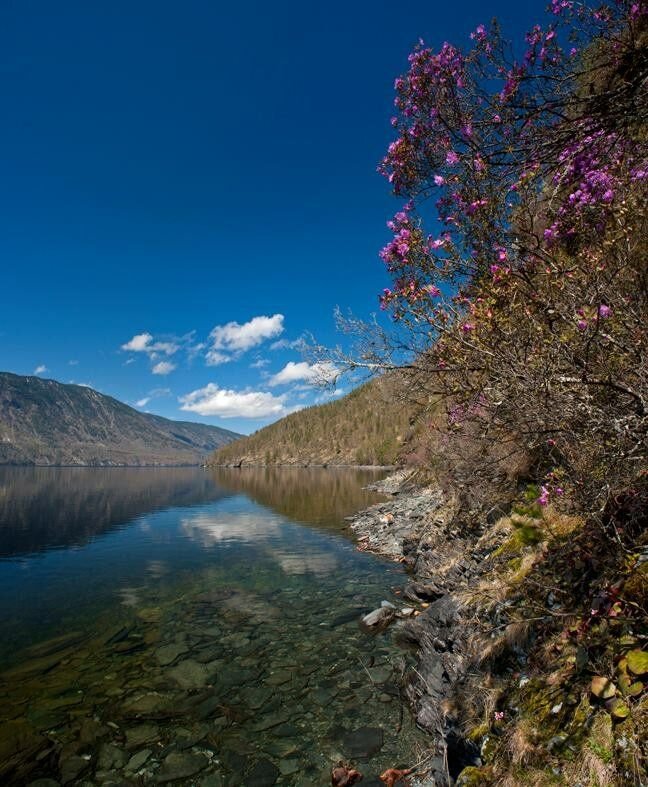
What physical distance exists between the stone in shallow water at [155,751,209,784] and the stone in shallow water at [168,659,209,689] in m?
2.45

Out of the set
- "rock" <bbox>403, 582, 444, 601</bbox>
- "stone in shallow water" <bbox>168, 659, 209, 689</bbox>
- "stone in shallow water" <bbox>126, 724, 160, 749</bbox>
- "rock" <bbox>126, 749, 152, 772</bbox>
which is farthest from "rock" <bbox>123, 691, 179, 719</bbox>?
"rock" <bbox>403, 582, 444, 601</bbox>

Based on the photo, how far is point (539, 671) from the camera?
5.32 m

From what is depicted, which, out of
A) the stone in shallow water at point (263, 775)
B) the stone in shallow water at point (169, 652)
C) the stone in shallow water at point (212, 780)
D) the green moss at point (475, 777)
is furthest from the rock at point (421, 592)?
the green moss at point (475, 777)

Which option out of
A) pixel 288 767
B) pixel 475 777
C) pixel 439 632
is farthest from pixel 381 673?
pixel 475 777

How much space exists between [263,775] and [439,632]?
458 centimetres

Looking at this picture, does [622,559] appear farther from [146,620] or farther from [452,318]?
[146,620]

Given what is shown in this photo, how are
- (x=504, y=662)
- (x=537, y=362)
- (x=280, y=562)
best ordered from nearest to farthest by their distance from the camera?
(x=537, y=362) < (x=504, y=662) < (x=280, y=562)

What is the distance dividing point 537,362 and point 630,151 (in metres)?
3.52


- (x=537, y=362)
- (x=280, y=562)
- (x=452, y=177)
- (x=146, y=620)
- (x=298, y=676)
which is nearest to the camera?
(x=537, y=362)

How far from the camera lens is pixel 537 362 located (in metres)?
4.72

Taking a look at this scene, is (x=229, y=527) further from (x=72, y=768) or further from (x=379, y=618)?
(x=72, y=768)

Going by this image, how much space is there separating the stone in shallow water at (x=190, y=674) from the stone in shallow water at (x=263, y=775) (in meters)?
3.18

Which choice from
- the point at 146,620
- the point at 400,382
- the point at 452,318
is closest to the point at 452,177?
the point at 452,318

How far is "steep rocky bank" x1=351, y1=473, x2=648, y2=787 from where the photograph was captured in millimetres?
3916
